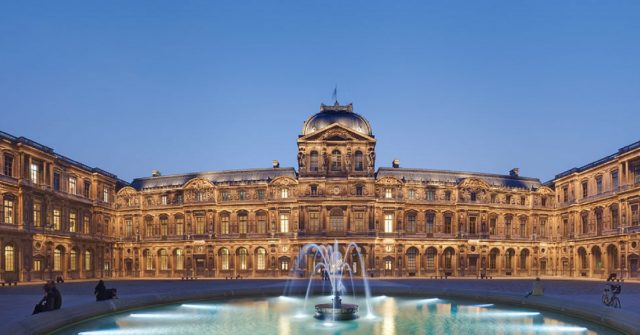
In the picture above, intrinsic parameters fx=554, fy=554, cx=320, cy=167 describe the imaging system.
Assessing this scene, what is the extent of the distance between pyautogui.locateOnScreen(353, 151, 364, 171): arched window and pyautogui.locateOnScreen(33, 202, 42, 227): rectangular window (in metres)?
33.7

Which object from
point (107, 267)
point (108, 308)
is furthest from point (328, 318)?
point (107, 267)

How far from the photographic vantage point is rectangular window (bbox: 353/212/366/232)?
64.8 metres

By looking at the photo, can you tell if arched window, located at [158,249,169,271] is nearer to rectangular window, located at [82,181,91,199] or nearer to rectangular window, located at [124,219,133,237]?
rectangular window, located at [124,219,133,237]

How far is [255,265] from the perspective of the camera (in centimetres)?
6675

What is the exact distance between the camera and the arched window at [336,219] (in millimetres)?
64812

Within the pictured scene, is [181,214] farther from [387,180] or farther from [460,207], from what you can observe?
[460,207]

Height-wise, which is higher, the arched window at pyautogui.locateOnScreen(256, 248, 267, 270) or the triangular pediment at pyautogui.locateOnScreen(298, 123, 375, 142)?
the triangular pediment at pyautogui.locateOnScreen(298, 123, 375, 142)

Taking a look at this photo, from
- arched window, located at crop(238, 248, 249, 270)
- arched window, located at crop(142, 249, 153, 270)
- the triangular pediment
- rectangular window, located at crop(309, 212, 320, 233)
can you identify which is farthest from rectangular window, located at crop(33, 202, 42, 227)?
rectangular window, located at crop(309, 212, 320, 233)

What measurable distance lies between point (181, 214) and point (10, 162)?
933 inches

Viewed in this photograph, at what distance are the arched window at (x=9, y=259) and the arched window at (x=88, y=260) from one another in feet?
45.7

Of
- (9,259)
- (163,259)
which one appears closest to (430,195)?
(163,259)

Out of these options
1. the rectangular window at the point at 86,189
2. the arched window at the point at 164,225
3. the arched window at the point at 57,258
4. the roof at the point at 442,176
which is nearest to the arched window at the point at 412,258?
the roof at the point at 442,176

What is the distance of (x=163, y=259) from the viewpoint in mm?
71062

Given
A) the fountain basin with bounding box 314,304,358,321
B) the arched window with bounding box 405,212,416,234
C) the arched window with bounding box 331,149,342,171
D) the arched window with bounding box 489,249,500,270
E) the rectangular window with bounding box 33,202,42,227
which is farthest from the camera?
the arched window with bounding box 489,249,500,270
